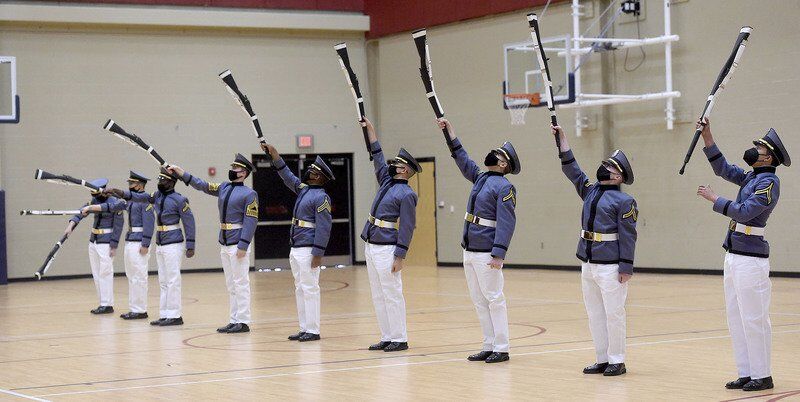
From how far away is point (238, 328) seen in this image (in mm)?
15570

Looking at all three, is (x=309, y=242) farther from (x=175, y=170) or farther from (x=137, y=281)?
(x=137, y=281)

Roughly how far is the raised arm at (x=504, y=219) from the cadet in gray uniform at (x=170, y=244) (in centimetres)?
657

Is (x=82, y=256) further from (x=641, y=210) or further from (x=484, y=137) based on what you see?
(x=641, y=210)

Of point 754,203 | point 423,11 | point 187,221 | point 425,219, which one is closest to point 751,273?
point 754,203

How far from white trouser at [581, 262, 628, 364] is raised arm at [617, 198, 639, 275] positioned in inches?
4.7

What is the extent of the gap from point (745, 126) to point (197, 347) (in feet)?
45.6

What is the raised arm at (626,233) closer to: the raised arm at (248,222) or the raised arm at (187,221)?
the raised arm at (248,222)

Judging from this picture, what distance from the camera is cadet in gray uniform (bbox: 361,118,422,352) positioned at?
13.2m

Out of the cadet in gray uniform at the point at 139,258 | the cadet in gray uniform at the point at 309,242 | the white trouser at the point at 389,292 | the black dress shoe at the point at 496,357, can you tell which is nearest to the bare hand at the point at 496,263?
the black dress shoe at the point at 496,357

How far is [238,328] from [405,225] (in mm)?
3847

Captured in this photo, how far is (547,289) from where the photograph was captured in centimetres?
2175

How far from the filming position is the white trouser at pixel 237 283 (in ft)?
51.1

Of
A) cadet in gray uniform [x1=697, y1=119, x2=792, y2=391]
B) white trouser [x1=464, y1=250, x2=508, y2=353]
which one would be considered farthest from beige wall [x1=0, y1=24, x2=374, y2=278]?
cadet in gray uniform [x1=697, y1=119, x2=792, y2=391]

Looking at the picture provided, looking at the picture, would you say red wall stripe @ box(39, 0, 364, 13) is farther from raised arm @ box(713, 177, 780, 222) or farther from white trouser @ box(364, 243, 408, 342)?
raised arm @ box(713, 177, 780, 222)
